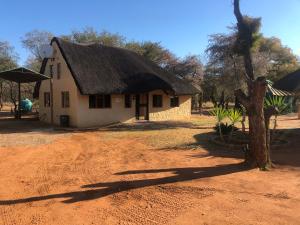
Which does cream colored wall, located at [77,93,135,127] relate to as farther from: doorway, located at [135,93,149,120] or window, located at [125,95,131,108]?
doorway, located at [135,93,149,120]

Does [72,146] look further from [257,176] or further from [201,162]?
[257,176]

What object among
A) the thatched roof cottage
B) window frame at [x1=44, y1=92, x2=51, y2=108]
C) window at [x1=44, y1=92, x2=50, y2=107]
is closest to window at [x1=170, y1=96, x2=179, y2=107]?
the thatched roof cottage

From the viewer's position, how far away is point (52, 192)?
786 cm

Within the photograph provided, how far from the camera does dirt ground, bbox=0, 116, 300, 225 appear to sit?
637cm

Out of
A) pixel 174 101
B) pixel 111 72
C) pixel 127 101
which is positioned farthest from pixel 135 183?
pixel 174 101

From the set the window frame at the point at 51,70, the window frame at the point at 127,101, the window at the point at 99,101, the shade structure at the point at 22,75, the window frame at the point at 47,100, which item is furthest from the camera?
the window frame at the point at 47,100

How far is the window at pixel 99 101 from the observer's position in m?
22.5

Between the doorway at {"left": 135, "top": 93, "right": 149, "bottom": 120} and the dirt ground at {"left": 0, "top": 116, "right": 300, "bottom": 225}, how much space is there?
10704 mm

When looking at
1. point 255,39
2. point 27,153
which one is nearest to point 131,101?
point 255,39

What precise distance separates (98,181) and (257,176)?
4.25 metres

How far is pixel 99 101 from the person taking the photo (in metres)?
22.9

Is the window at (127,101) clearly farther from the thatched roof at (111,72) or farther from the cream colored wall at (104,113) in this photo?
the thatched roof at (111,72)

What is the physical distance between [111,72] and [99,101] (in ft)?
7.99

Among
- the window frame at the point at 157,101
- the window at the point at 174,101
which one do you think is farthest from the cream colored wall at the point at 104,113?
the window at the point at 174,101
